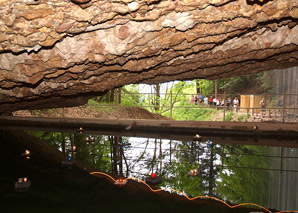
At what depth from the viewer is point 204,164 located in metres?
4.84

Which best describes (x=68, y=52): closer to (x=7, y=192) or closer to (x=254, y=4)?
(x=254, y=4)

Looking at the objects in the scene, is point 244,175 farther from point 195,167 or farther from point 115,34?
point 115,34

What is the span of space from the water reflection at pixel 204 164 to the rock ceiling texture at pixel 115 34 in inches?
75.6

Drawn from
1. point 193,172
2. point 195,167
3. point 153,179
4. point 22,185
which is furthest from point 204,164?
point 22,185

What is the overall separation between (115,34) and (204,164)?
338cm

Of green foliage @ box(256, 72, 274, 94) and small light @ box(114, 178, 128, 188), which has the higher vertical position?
green foliage @ box(256, 72, 274, 94)

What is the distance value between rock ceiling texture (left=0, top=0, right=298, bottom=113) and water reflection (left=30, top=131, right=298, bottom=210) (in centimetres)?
192

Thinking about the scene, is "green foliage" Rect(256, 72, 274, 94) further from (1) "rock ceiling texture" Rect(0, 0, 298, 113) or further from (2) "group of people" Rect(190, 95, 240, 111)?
(1) "rock ceiling texture" Rect(0, 0, 298, 113)

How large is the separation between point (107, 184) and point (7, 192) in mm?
1448

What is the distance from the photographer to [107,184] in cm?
402

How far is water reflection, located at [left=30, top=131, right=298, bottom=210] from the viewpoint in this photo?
377 cm

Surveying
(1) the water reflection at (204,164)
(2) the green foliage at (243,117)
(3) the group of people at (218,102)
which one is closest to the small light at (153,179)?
(1) the water reflection at (204,164)

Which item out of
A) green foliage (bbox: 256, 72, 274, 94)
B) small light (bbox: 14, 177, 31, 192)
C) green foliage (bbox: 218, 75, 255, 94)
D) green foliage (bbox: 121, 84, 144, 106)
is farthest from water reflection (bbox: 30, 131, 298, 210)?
green foliage (bbox: 256, 72, 274, 94)

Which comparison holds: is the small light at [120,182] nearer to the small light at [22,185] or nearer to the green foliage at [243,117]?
the small light at [22,185]
